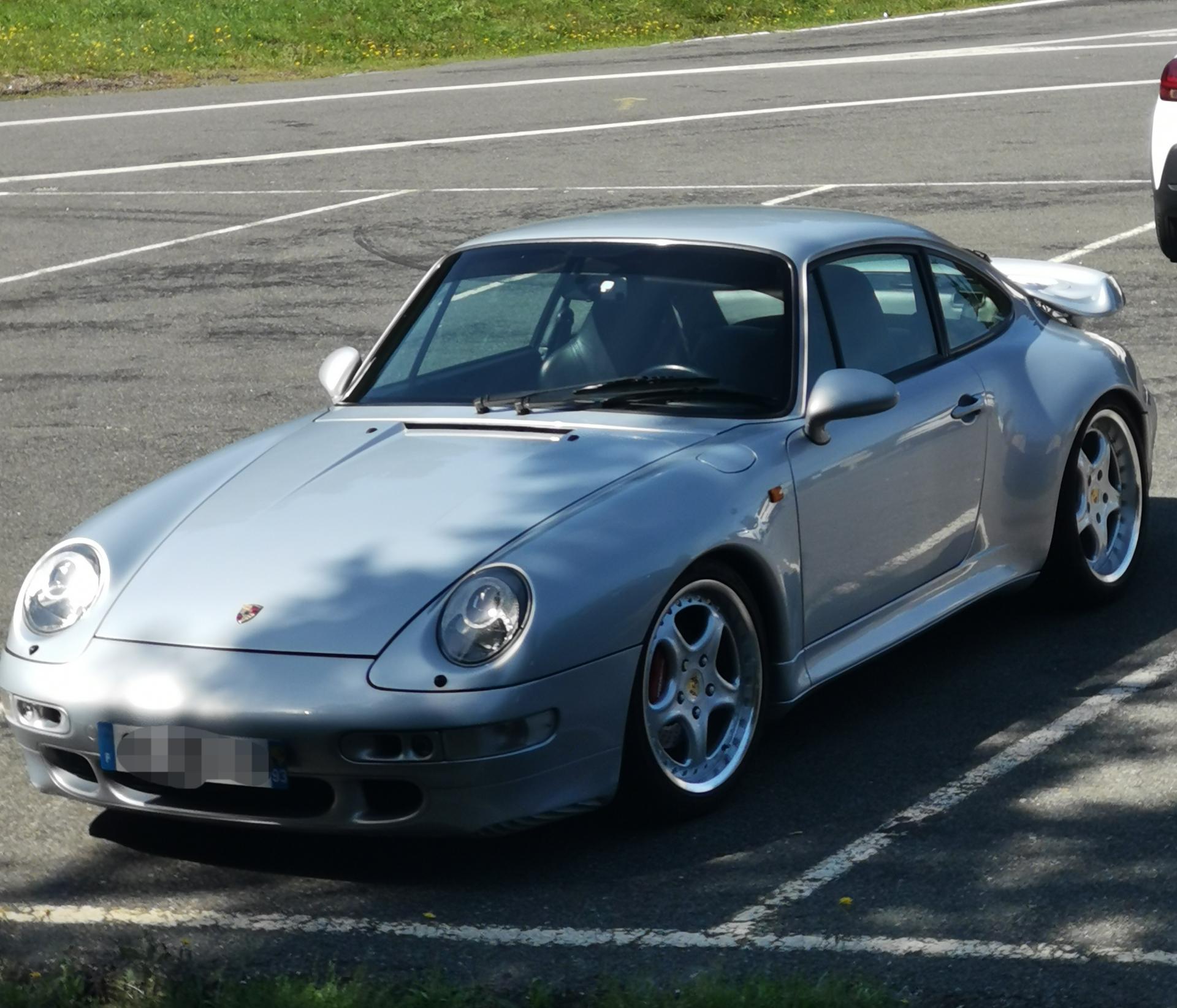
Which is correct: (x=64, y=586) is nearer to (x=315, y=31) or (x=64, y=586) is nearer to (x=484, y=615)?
(x=484, y=615)

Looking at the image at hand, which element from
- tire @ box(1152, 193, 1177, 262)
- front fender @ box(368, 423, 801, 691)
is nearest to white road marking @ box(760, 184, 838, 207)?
tire @ box(1152, 193, 1177, 262)

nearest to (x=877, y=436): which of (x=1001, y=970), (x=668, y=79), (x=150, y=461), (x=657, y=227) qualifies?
(x=657, y=227)

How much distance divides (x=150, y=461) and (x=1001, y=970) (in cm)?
588

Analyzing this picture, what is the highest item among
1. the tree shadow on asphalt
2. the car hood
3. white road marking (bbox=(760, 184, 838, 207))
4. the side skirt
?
the car hood

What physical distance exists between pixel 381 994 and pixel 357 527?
1404mm

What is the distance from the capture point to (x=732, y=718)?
5.32 meters

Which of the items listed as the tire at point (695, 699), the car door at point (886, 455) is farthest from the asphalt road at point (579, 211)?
the car door at point (886, 455)

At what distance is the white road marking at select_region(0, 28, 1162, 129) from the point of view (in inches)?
907

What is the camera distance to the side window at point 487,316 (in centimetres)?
613

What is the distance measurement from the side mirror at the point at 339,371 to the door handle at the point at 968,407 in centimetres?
191

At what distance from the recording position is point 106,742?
188 inches

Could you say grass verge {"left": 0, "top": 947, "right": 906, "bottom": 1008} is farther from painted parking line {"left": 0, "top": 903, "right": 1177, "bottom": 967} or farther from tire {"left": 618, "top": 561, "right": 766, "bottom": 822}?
tire {"left": 618, "top": 561, "right": 766, "bottom": 822}

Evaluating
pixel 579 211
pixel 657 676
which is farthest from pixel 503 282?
pixel 579 211

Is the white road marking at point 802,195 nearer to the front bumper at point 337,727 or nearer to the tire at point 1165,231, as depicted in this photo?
the tire at point 1165,231
